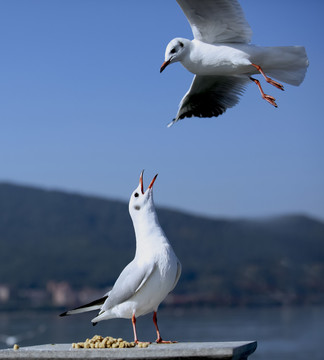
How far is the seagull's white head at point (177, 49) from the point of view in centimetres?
418

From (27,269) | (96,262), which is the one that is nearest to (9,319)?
(27,269)

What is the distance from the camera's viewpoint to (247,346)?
3656 mm

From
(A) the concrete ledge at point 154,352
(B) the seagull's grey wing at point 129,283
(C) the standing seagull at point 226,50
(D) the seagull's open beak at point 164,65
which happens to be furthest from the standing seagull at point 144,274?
(C) the standing seagull at point 226,50

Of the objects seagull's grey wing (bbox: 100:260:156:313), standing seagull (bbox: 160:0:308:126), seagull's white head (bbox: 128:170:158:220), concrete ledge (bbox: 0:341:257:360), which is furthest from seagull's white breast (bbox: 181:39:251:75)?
concrete ledge (bbox: 0:341:257:360)

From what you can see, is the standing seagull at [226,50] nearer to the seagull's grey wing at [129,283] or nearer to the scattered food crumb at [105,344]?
the seagull's grey wing at [129,283]

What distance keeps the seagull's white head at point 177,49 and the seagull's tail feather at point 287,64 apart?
0.48m

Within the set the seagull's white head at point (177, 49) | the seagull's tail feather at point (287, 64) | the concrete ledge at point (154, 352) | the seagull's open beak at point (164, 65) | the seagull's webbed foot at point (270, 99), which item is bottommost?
the concrete ledge at point (154, 352)

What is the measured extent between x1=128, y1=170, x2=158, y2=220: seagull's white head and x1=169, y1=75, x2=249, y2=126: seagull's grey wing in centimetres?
101

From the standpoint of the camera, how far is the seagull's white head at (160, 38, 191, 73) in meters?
4.18

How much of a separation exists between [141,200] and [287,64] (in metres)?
1.28

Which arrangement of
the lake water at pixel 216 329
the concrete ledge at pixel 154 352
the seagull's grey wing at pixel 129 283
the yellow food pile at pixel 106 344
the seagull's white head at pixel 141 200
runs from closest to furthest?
the concrete ledge at pixel 154 352
the yellow food pile at pixel 106 344
the seagull's grey wing at pixel 129 283
the seagull's white head at pixel 141 200
the lake water at pixel 216 329

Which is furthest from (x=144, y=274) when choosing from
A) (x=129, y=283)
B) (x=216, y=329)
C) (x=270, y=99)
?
(x=216, y=329)

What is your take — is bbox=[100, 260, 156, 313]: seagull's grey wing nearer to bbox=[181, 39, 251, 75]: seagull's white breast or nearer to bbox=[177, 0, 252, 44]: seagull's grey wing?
bbox=[181, 39, 251, 75]: seagull's white breast

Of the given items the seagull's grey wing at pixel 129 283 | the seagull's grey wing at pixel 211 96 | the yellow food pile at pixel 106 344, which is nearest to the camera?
the yellow food pile at pixel 106 344
